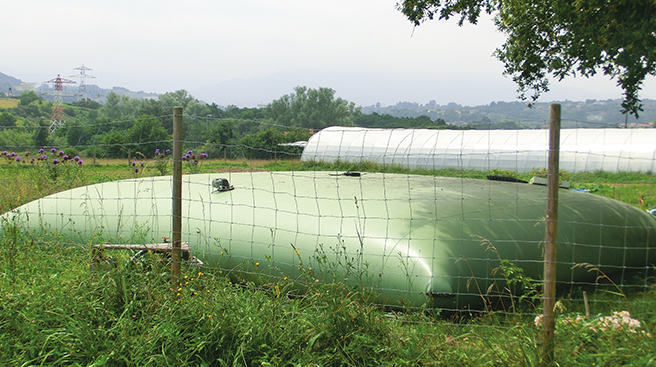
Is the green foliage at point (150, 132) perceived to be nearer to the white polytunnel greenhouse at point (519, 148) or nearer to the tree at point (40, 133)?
the tree at point (40, 133)

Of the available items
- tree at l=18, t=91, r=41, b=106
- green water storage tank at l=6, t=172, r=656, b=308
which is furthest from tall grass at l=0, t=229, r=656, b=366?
tree at l=18, t=91, r=41, b=106

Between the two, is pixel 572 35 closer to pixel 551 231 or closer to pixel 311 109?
pixel 551 231

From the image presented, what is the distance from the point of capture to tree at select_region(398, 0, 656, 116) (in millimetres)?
5844

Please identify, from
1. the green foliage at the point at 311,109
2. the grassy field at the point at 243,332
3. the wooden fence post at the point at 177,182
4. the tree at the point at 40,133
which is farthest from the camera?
the green foliage at the point at 311,109

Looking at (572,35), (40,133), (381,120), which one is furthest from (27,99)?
(572,35)

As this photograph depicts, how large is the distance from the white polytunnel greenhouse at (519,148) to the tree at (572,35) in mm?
5139

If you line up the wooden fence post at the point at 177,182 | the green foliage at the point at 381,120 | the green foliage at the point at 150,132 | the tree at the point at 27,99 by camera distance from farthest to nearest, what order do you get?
the tree at the point at 27,99 < the green foliage at the point at 381,120 < the green foliage at the point at 150,132 < the wooden fence post at the point at 177,182

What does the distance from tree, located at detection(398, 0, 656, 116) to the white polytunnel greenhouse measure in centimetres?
514

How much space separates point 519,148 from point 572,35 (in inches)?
424

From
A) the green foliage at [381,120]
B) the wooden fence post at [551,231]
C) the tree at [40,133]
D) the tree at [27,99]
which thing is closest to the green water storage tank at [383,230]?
the wooden fence post at [551,231]

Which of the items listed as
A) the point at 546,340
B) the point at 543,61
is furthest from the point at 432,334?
the point at 543,61

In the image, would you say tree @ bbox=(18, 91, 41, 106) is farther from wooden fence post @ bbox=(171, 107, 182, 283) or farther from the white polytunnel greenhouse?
wooden fence post @ bbox=(171, 107, 182, 283)

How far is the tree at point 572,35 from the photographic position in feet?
19.2

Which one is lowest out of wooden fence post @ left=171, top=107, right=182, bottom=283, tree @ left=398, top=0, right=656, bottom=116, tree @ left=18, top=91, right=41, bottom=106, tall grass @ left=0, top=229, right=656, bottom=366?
tall grass @ left=0, top=229, right=656, bottom=366
